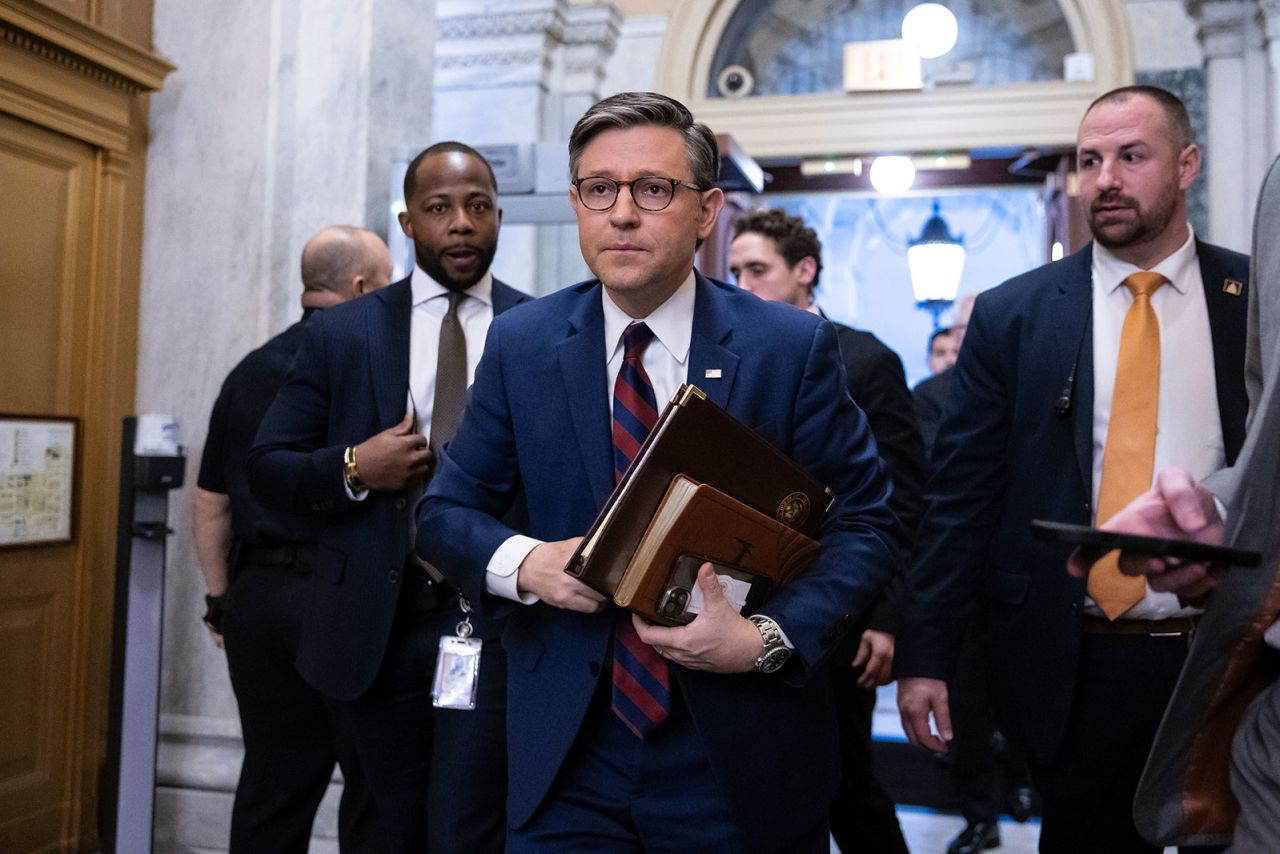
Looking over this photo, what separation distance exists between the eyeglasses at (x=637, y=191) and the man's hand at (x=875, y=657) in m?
1.64

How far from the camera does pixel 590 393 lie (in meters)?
1.97

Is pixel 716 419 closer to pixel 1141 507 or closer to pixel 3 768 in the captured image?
pixel 1141 507

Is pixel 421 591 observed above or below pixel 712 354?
below

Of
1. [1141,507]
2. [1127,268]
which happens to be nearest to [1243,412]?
[1127,268]

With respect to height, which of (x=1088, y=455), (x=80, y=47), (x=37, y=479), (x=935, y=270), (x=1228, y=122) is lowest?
(x=37, y=479)

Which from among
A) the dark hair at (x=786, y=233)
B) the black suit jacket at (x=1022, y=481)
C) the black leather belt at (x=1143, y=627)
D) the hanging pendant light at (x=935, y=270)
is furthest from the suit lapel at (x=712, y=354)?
the hanging pendant light at (x=935, y=270)

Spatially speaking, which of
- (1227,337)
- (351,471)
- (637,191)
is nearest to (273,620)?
(351,471)

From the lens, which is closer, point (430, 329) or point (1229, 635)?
point (1229, 635)

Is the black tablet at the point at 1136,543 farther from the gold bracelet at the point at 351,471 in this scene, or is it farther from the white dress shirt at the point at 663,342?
the gold bracelet at the point at 351,471

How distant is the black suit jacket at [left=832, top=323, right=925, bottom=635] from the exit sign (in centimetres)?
Result: 565

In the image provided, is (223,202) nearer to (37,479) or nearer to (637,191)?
(37,479)

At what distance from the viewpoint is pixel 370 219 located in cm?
454

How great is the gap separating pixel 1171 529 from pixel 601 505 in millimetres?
809

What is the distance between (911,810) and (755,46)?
583cm
